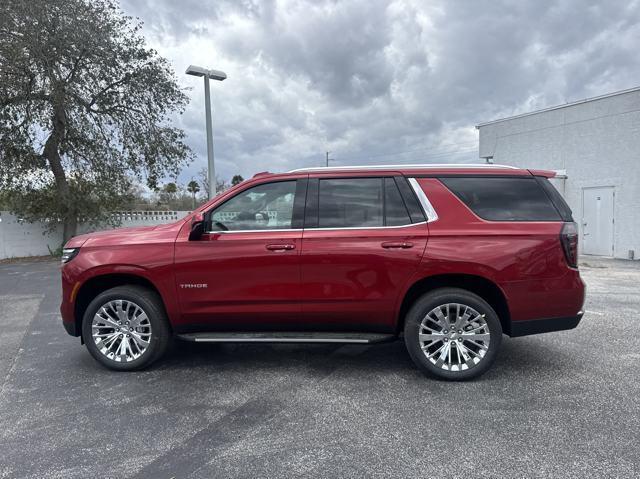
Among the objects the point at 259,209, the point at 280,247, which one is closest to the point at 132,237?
the point at 259,209

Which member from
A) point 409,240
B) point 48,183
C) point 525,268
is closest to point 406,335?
point 409,240

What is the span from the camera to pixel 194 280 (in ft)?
13.5

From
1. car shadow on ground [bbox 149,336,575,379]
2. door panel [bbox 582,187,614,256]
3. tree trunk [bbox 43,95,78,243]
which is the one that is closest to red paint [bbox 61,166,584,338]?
car shadow on ground [bbox 149,336,575,379]

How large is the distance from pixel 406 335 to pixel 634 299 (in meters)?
5.83

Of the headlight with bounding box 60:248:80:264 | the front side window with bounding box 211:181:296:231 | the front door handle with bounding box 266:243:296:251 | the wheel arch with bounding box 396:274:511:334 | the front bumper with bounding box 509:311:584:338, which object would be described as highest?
the front side window with bounding box 211:181:296:231

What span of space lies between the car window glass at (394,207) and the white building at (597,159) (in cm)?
1204

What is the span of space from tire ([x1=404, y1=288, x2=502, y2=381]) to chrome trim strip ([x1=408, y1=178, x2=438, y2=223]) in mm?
689

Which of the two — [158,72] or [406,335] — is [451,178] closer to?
[406,335]

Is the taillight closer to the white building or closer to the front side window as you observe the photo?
the front side window

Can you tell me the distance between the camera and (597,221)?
45.0ft

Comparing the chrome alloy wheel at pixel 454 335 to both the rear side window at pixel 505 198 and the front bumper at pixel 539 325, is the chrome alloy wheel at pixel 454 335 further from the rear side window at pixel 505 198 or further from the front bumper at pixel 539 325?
the rear side window at pixel 505 198

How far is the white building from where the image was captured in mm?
12805

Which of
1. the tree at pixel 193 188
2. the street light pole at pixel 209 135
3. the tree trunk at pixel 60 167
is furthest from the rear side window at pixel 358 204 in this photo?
the tree at pixel 193 188

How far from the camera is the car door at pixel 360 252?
156 inches
